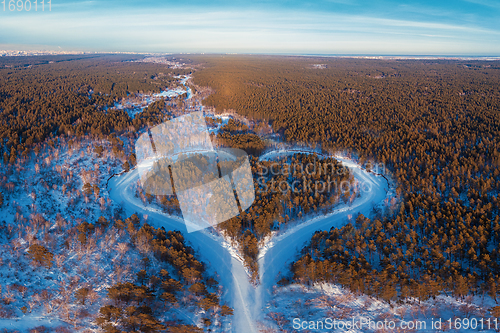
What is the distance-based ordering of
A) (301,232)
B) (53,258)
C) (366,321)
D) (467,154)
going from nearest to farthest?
(366,321)
(53,258)
(301,232)
(467,154)

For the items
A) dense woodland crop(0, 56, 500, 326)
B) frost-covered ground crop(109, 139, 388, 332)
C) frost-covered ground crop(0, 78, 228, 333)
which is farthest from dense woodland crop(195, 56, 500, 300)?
frost-covered ground crop(0, 78, 228, 333)

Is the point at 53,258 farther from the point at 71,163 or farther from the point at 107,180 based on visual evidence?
the point at 71,163

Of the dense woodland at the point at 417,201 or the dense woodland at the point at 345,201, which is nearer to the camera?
the dense woodland at the point at 345,201

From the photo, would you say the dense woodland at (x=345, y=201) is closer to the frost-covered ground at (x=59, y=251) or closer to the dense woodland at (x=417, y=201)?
the dense woodland at (x=417, y=201)

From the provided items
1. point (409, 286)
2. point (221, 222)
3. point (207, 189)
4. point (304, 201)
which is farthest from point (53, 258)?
point (409, 286)

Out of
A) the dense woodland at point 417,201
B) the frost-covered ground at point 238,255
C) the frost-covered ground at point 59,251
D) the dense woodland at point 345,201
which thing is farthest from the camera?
the dense woodland at point 417,201

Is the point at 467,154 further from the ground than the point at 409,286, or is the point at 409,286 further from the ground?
the point at 467,154

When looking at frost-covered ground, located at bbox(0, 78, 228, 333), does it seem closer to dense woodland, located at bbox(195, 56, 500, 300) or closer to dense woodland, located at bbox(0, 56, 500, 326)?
dense woodland, located at bbox(0, 56, 500, 326)

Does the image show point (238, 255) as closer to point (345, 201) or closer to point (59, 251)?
point (59, 251)

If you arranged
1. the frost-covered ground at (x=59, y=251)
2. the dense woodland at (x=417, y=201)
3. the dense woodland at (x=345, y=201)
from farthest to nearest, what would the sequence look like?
the dense woodland at (x=417, y=201) < the dense woodland at (x=345, y=201) < the frost-covered ground at (x=59, y=251)

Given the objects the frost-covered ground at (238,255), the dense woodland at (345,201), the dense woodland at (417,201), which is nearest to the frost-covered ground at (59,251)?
the dense woodland at (345,201)

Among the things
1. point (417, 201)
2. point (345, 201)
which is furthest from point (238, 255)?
point (417, 201)
